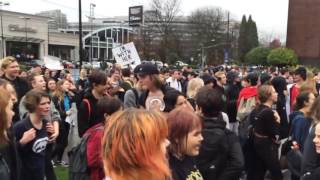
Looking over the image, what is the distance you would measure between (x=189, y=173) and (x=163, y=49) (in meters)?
51.2

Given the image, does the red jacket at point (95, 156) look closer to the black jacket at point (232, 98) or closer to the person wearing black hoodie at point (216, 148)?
the person wearing black hoodie at point (216, 148)

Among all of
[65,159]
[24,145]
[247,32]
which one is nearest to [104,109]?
[24,145]

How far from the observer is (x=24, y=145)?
4.91 m

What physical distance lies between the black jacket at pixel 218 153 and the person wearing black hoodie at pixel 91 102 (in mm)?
1367

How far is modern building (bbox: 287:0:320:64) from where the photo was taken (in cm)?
5374

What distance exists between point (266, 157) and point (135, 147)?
163 inches

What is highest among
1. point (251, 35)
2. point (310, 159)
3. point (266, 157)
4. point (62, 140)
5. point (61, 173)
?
point (251, 35)

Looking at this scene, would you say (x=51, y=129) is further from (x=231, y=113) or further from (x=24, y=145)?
(x=231, y=113)

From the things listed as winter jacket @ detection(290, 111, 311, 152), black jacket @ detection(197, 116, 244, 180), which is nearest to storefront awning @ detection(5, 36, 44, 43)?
winter jacket @ detection(290, 111, 311, 152)

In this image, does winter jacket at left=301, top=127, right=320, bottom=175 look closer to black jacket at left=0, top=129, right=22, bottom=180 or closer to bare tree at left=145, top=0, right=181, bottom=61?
black jacket at left=0, top=129, right=22, bottom=180

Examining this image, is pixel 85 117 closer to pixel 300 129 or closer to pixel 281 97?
pixel 300 129

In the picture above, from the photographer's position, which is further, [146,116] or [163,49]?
[163,49]

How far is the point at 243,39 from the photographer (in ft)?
309

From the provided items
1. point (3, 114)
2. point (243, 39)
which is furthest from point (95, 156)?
point (243, 39)
